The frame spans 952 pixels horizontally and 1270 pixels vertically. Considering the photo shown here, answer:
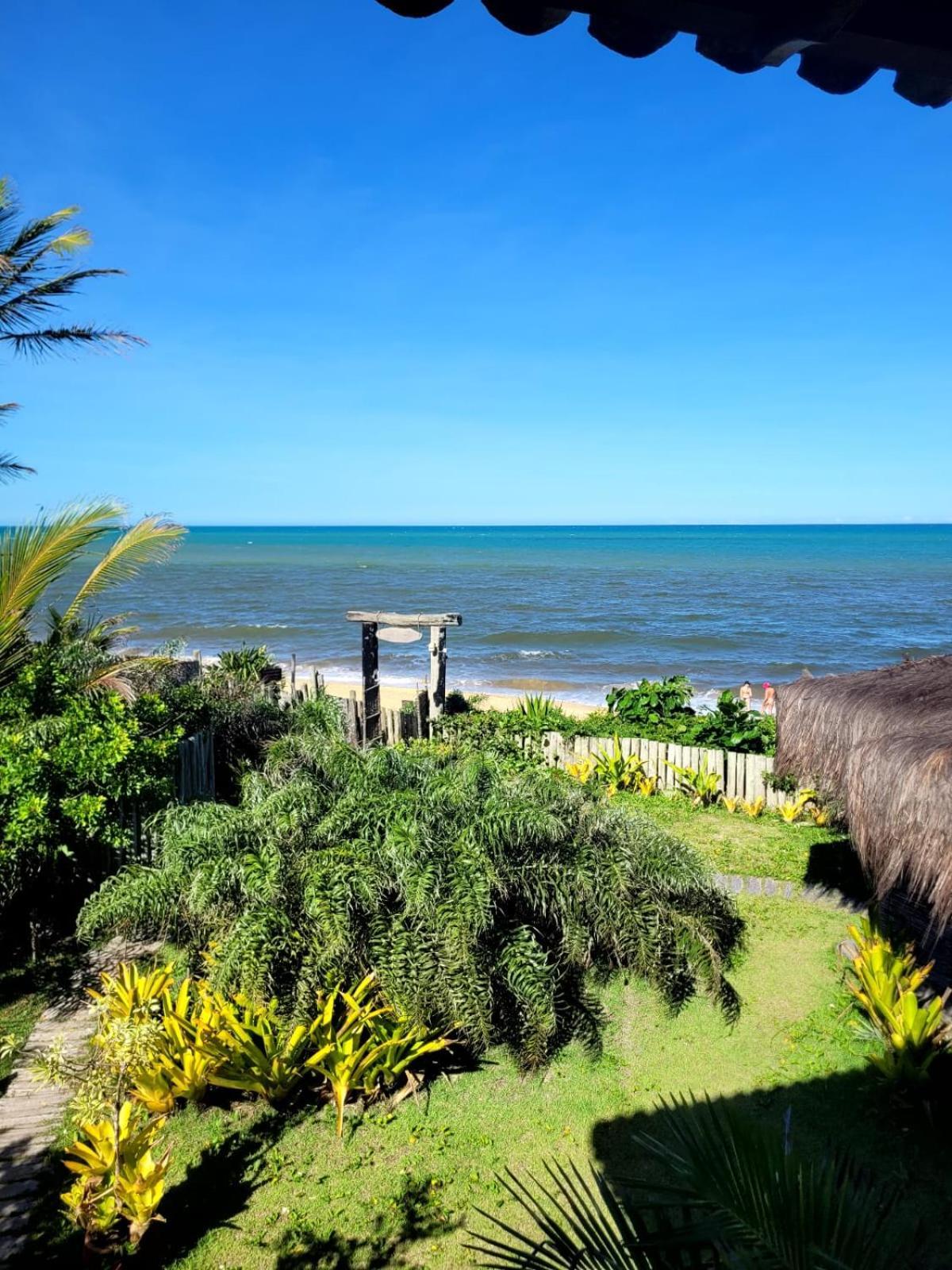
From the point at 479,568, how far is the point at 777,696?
2648 inches

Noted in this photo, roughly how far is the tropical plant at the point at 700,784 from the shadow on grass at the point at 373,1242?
25.0 ft

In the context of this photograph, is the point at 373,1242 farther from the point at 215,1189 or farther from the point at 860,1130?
the point at 860,1130

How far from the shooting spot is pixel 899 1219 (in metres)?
4.27

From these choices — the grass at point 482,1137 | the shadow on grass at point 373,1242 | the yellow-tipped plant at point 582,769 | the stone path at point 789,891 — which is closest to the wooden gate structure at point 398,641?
the yellow-tipped plant at point 582,769

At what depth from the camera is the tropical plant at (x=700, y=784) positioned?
37.3 ft

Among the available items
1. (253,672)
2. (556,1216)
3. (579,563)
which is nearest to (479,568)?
(579,563)

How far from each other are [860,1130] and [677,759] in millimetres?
6928

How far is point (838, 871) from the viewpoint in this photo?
29.8ft

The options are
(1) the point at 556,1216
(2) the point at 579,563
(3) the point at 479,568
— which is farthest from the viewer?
(2) the point at 579,563

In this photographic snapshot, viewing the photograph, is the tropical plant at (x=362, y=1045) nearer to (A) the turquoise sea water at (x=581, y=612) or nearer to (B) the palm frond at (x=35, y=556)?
(B) the palm frond at (x=35, y=556)

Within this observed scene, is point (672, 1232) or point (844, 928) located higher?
point (672, 1232)

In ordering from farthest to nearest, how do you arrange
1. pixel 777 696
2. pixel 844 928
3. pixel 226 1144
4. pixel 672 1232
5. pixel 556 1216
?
pixel 777 696 < pixel 844 928 < pixel 226 1144 < pixel 556 1216 < pixel 672 1232

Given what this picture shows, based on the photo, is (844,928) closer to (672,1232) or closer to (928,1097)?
(928,1097)

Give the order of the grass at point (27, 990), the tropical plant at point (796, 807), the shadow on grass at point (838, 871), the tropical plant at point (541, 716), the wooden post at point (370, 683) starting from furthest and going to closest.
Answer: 1. the wooden post at point (370, 683)
2. the tropical plant at point (541, 716)
3. the tropical plant at point (796, 807)
4. the shadow on grass at point (838, 871)
5. the grass at point (27, 990)
